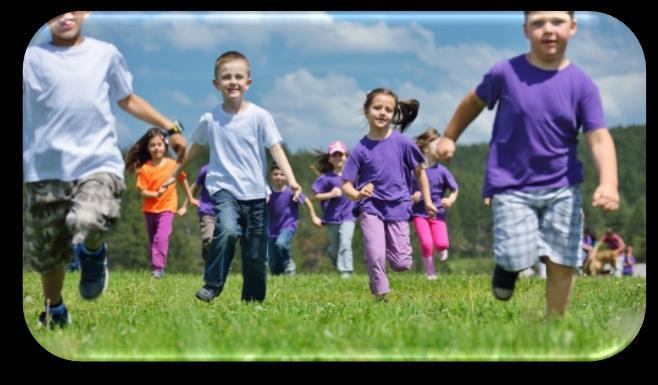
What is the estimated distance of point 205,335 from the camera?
21.1 feet

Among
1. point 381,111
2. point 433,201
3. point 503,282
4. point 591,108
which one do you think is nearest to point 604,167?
point 591,108

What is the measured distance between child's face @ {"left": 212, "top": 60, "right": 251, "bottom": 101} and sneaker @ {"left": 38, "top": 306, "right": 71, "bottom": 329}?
1708 mm

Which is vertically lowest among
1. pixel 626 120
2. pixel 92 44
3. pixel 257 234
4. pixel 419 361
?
pixel 419 361

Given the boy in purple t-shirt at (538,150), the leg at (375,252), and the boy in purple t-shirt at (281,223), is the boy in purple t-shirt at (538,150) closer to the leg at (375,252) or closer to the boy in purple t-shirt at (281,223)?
the leg at (375,252)

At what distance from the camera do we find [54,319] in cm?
702

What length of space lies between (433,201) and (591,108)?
365 cm

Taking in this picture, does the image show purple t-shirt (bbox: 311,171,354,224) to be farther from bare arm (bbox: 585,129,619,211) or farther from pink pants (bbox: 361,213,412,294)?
bare arm (bbox: 585,129,619,211)

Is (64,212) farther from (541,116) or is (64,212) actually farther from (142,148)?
(541,116)

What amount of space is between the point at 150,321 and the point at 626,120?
307 cm

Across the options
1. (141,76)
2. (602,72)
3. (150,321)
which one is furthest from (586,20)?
(150,321)

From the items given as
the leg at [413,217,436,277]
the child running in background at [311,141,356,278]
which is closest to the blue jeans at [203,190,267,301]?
the leg at [413,217,436,277]

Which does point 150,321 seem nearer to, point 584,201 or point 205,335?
point 205,335

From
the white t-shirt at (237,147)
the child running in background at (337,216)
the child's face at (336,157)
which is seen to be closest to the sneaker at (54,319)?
the white t-shirt at (237,147)

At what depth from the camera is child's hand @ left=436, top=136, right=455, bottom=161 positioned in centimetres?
696
